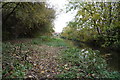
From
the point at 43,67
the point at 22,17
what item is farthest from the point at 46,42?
the point at 43,67

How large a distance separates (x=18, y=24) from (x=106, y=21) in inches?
320

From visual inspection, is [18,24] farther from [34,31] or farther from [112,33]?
[112,33]

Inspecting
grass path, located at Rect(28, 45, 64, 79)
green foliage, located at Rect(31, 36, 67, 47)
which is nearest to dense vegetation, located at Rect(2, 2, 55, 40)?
green foliage, located at Rect(31, 36, 67, 47)

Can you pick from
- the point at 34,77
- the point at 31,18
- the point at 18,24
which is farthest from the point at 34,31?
the point at 34,77

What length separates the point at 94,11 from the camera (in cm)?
436

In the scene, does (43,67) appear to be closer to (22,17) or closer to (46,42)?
(22,17)

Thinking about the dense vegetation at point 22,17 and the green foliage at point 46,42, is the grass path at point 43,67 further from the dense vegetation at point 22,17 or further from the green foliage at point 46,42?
the green foliage at point 46,42

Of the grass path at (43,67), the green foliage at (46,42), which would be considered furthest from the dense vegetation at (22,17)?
the grass path at (43,67)

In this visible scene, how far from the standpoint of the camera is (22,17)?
7891 mm

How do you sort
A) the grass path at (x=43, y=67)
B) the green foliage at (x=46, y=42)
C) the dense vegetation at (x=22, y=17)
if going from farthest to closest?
1. the green foliage at (x=46, y=42)
2. the dense vegetation at (x=22, y=17)
3. the grass path at (x=43, y=67)

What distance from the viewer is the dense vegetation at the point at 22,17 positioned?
6.91 meters

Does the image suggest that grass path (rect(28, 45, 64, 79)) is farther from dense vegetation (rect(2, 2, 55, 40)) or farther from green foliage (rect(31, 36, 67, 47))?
green foliage (rect(31, 36, 67, 47))

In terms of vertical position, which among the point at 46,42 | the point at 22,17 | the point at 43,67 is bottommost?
the point at 43,67

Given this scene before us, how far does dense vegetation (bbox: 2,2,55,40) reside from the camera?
691 centimetres
